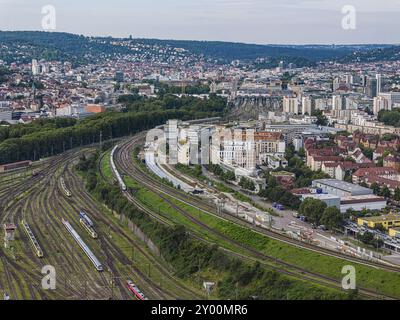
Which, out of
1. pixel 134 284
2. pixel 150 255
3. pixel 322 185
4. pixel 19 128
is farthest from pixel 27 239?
pixel 19 128

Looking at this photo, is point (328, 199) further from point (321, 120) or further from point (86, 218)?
point (321, 120)

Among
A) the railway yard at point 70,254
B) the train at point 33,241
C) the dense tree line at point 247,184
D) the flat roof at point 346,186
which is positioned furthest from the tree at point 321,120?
the train at point 33,241

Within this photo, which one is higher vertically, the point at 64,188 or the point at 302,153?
the point at 302,153

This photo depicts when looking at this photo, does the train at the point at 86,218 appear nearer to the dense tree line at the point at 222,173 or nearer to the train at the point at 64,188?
the train at the point at 64,188

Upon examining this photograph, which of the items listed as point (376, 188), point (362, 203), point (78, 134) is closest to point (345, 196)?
point (362, 203)

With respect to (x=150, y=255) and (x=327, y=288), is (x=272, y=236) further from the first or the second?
(x=327, y=288)

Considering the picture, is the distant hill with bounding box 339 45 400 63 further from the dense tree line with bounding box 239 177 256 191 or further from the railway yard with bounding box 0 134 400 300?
the railway yard with bounding box 0 134 400 300

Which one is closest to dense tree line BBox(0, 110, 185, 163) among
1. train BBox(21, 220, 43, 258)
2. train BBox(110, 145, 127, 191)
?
train BBox(110, 145, 127, 191)
